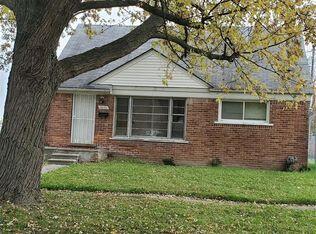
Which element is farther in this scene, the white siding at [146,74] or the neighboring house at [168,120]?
the white siding at [146,74]

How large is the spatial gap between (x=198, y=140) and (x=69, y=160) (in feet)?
16.5

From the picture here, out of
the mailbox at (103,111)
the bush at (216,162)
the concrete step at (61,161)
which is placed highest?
the mailbox at (103,111)

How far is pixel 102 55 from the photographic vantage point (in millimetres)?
8273

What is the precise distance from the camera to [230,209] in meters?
9.24

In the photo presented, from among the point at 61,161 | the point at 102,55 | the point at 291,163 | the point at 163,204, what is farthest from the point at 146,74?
the point at 102,55

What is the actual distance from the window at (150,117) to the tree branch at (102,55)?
988 cm

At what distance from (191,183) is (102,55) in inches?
217

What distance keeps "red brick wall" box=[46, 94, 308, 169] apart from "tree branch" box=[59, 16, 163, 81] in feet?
32.1

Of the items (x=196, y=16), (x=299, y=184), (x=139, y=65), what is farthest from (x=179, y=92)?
(x=196, y=16)

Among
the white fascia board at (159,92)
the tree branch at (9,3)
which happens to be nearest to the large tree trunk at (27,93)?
→ the tree branch at (9,3)

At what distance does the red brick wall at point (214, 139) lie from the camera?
1773 centimetres

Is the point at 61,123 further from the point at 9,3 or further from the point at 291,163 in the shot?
the point at 9,3

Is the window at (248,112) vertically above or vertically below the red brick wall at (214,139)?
above

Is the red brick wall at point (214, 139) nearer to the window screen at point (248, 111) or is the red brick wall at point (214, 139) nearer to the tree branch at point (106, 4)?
the window screen at point (248, 111)
